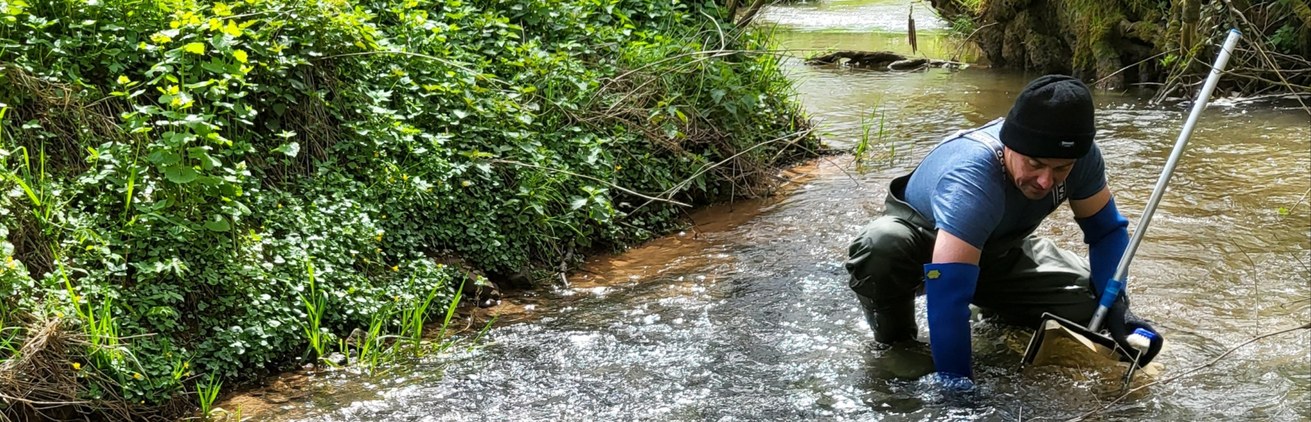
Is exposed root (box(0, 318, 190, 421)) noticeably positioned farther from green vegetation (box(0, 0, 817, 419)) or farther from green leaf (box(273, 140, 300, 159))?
green leaf (box(273, 140, 300, 159))

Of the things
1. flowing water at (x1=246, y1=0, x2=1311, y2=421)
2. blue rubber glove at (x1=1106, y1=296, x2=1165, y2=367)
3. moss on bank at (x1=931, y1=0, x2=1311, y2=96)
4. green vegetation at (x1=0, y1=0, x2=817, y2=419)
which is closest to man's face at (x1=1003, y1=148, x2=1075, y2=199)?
blue rubber glove at (x1=1106, y1=296, x2=1165, y2=367)

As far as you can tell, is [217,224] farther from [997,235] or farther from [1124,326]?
[1124,326]

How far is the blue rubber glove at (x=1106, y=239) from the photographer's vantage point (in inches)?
146

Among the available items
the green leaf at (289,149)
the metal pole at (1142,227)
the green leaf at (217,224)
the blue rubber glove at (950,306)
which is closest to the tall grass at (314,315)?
the green leaf at (217,224)

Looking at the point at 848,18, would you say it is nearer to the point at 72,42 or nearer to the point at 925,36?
the point at 925,36

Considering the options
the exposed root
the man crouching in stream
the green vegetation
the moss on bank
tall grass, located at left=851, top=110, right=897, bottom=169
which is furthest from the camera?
the moss on bank

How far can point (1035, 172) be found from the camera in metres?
3.23

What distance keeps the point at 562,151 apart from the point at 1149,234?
3.19m

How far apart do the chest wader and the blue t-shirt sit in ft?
0.24

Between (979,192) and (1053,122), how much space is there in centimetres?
31

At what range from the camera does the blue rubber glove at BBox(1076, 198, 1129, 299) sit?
3713mm

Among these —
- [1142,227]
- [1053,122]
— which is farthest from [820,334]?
[1053,122]

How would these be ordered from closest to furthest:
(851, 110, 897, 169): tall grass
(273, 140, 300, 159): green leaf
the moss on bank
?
1. (273, 140, 300, 159): green leaf
2. (851, 110, 897, 169): tall grass
3. the moss on bank

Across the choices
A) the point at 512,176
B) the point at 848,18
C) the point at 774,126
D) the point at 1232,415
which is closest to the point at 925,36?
the point at 848,18
